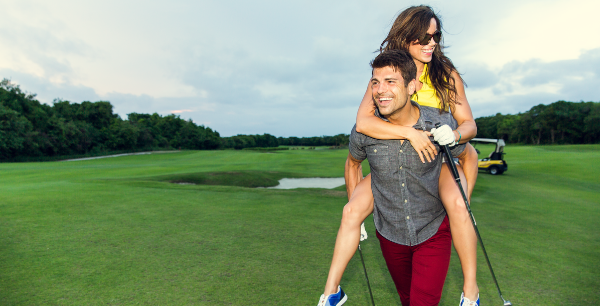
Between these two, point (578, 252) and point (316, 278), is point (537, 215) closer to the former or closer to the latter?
point (578, 252)

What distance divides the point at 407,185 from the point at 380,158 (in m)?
0.23

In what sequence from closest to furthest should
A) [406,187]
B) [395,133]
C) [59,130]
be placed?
[395,133] → [406,187] → [59,130]

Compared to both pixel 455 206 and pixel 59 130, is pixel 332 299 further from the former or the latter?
pixel 59 130

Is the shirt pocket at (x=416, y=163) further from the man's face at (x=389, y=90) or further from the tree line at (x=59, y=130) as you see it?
the tree line at (x=59, y=130)

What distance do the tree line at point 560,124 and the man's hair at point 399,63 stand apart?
6944cm

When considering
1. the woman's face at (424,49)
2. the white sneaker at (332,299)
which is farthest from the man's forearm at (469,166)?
the white sneaker at (332,299)

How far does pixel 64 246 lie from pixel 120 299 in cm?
194

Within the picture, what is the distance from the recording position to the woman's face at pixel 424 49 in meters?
2.30

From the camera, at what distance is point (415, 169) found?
2.03 m

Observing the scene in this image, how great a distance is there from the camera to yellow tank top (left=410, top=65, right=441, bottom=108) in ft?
7.55

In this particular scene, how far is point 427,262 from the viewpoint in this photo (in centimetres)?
204

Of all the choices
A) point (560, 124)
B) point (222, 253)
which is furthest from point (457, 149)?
point (560, 124)

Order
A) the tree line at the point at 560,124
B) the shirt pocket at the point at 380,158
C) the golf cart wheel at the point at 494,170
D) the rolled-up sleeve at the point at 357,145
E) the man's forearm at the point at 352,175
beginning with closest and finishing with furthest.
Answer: the shirt pocket at the point at 380,158
the rolled-up sleeve at the point at 357,145
the man's forearm at the point at 352,175
the golf cart wheel at the point at 494,170
the tree line at the point at 560,124

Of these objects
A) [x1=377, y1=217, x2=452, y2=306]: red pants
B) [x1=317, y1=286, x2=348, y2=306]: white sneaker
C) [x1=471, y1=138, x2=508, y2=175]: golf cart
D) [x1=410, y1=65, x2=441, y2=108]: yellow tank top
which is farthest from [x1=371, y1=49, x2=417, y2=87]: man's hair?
[x1=471, y1=138, x2=508, y2=175]: golf cart
